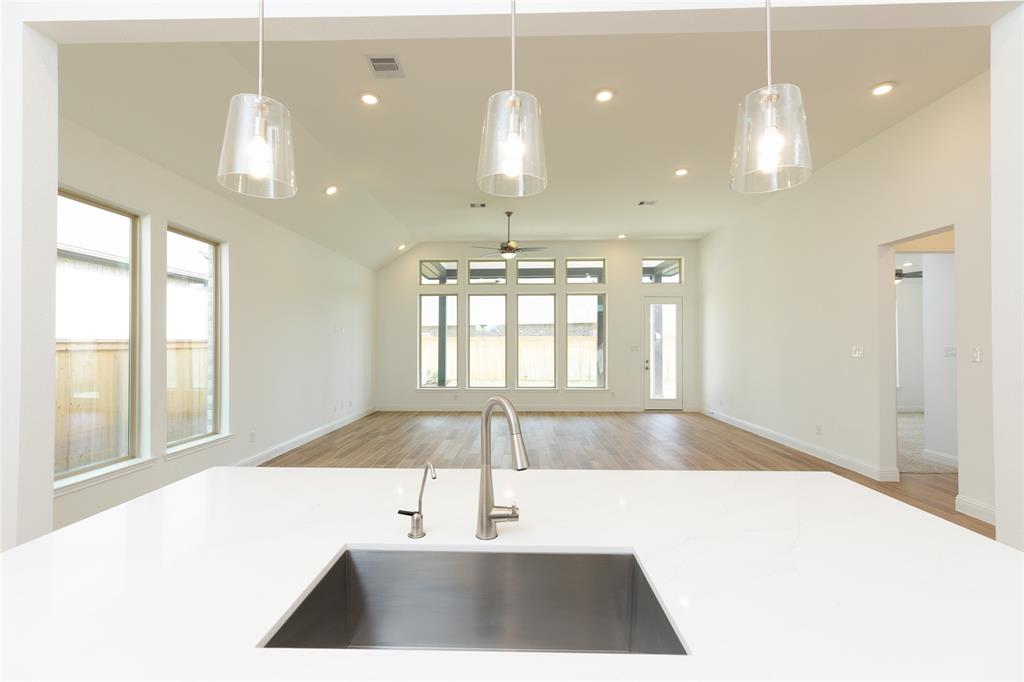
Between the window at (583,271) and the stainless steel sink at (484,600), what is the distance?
8329 mm

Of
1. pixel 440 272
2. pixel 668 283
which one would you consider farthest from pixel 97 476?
pixel 668 283

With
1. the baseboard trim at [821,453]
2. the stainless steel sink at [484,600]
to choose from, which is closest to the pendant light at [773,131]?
the stainless steel sink at [484,600]

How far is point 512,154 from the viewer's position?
4.03 ft

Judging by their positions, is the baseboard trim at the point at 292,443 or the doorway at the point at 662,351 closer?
the baseboard trim at the point at 292,443

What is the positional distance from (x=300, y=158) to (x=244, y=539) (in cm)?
422

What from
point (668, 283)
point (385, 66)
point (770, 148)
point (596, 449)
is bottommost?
point (596, 449)

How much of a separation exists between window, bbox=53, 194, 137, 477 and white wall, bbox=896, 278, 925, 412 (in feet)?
35.8

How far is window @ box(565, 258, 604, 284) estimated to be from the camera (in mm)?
9258

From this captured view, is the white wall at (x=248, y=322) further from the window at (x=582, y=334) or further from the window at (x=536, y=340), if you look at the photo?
the window at (x=582, y=334)

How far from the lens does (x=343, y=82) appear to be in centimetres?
350

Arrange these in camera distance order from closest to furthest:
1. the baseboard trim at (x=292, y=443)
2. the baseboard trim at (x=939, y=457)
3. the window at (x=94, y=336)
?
1. the window at (x=94, y=336)
2. the baseboard trim at (x=939, y=457)
3. the baseboard trim at (x=292, y=443)

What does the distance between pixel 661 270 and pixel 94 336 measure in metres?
8.19

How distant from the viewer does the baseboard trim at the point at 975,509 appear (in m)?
3.37

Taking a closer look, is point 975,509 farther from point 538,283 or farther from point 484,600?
point 538,283
